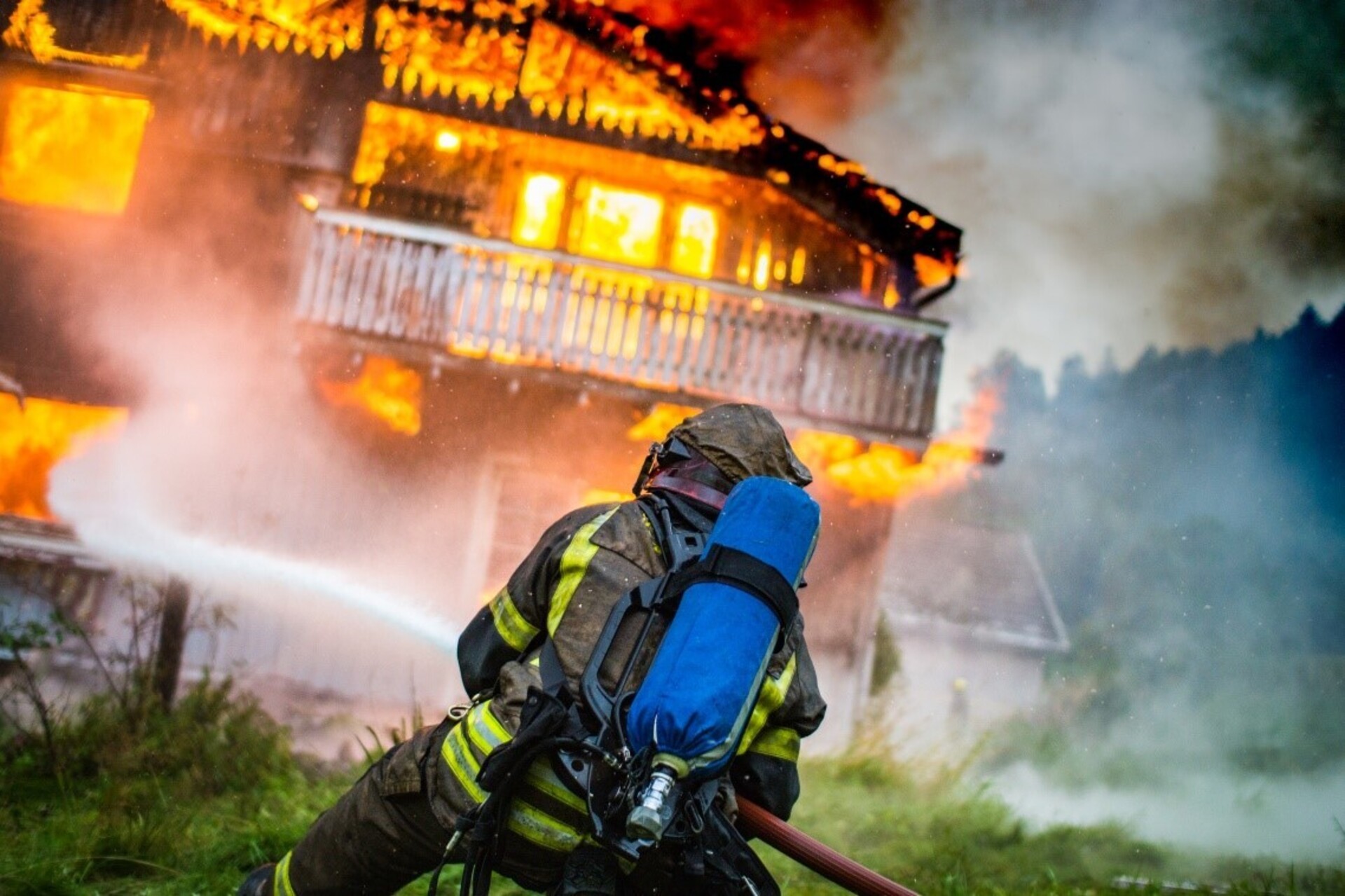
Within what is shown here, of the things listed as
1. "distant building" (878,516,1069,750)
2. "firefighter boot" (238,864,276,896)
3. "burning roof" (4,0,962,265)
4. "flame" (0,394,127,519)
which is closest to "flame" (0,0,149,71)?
"burning roof" (4,0,962,265)

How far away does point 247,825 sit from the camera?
16.4 feet

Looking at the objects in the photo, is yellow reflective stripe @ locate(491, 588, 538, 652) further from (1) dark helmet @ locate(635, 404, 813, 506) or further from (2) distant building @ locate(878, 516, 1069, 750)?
(2) distant building @ locate(878, 516, 1069, 750)

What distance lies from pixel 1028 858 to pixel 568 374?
5.21 m

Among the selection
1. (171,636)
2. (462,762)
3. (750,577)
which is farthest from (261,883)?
(171,636)

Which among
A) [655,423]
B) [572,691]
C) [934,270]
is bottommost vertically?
[572,691]

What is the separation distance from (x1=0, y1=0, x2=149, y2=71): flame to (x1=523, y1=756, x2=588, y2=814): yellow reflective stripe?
31.4 ft

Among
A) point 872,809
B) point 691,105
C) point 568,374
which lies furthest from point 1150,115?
point 872,809

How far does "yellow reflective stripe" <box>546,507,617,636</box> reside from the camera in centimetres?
270

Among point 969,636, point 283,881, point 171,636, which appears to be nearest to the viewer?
point 283,881

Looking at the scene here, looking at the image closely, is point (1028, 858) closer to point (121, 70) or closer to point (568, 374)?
point (568, 374)

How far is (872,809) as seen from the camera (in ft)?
25.2

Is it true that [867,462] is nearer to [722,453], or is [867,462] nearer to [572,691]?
[722,453]

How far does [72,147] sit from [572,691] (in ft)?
32.5

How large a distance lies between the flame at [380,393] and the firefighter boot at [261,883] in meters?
6.59
